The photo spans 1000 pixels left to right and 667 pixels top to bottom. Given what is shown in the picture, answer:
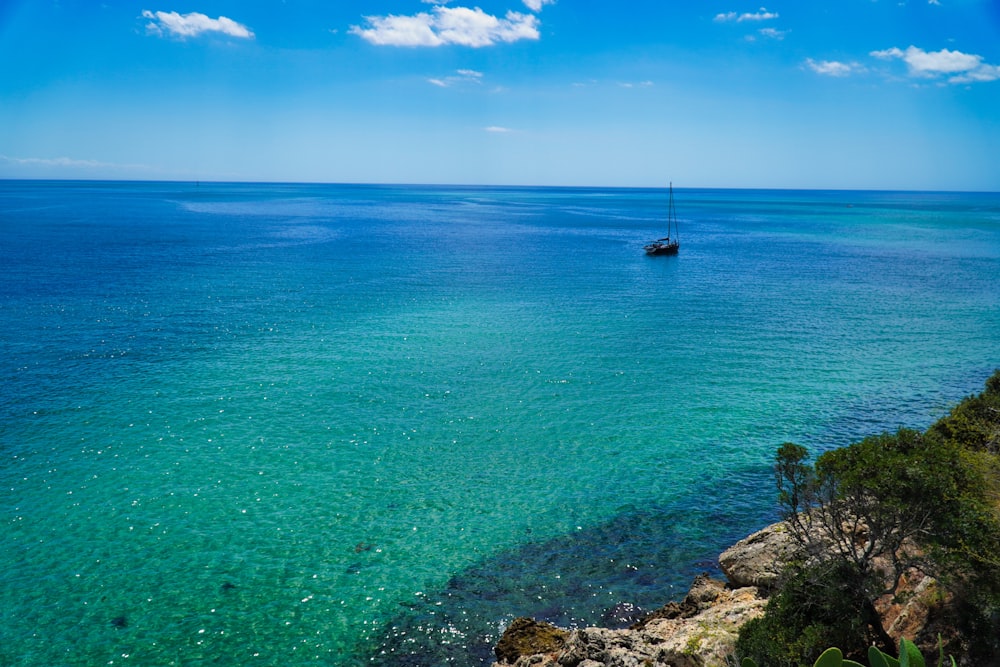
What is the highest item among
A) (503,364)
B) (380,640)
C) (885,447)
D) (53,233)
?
(53,233)

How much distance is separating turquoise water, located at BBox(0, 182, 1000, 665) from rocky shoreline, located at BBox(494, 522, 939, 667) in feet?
4.76

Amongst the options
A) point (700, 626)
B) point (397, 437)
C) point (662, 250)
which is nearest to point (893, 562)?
point (700, 626)

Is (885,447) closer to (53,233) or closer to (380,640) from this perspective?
(380,640)

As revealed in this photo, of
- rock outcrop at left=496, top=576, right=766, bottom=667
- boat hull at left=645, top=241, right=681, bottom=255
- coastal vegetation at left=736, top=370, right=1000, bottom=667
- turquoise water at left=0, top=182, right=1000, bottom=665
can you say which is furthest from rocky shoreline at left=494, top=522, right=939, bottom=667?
boat hull at left=645, top=241, right=681, bottom=255

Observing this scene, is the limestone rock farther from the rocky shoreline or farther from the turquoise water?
the turquoise water

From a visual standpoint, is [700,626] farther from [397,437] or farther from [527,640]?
[397,437]

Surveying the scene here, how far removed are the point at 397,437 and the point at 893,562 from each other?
831 inches

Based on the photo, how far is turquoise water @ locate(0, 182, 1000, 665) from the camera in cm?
1839

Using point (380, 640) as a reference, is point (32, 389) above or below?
above

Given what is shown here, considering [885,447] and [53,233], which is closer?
[885,447]

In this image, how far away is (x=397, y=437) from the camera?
29.6 metres

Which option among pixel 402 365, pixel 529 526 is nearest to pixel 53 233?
pixel 402 365

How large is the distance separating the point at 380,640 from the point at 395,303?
4202cm

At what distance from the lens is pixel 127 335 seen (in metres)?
43.9
